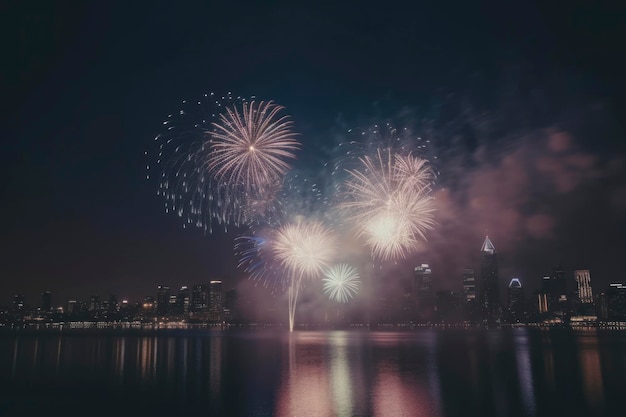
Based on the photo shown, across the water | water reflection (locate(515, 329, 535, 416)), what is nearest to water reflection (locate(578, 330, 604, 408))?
the water

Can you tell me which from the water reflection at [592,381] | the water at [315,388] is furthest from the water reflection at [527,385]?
the water reflection at [592,381]

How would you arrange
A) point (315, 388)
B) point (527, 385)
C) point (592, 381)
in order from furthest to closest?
point (592, 381) < point (527, 385) < point (315, 388)

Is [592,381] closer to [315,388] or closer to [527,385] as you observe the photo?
[527,385]

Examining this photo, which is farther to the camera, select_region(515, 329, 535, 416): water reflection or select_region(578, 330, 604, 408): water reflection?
select_region(578, 330, 604, 408): water reflection

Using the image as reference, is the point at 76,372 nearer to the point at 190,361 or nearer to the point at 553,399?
the point at 190,361

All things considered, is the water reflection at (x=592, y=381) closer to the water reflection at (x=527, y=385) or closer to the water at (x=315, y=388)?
the water at (x=315, y=388)

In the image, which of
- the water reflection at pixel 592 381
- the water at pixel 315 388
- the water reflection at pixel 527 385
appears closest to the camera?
the water at pixel 315 388

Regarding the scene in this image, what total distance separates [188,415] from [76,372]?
79.1 ft

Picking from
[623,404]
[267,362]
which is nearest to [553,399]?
[623,404]

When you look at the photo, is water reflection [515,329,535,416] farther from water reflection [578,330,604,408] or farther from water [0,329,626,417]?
water reflection [578,330,604,408]

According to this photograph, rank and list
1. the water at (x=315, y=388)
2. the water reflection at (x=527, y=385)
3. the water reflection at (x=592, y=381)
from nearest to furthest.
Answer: the water at (x=315, y=388) → the water reflection at (x=527, y=385) → the water reflection at (x=592, y=381)

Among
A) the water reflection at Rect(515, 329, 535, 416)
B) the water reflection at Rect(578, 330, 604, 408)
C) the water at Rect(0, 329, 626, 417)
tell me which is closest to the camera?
the water at Rect(0, 329, 626, 417)

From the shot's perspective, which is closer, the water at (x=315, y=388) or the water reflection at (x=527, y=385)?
the water at (x=315, y=388)

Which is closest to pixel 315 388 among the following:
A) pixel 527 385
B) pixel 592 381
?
pixel 527 385
